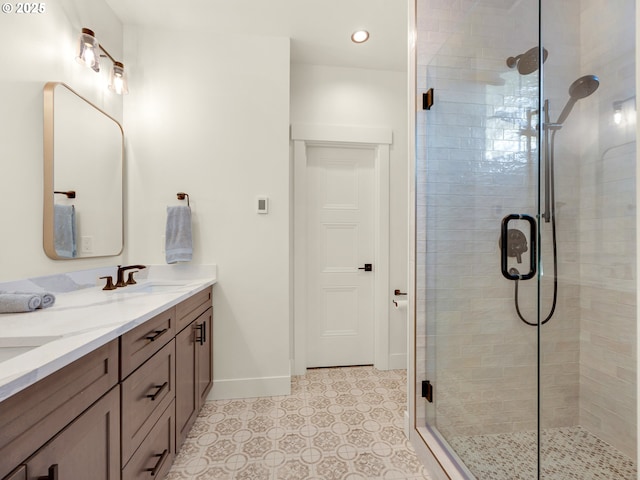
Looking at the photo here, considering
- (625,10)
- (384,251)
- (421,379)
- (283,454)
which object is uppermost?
(625,10)

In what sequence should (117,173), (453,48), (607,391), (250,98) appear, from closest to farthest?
(607,391) < (453,48) < (117,173) < (250,98)

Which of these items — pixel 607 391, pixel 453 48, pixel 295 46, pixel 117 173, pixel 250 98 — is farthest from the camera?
pixel 295 46

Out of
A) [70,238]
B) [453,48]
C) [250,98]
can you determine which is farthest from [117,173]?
[453,48]

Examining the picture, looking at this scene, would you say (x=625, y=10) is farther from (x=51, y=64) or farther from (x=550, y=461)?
(x=51, y=64)

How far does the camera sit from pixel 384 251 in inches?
98.0

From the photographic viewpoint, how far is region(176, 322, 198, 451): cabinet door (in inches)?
56.6

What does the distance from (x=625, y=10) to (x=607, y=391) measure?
1.58 meters

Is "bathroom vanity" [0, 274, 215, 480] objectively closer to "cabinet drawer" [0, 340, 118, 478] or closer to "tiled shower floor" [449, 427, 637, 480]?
"cabinet drawer" [0, 340, 118, 478]

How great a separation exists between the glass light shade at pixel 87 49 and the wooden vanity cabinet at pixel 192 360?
142cm

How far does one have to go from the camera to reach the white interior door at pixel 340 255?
2.51 metres

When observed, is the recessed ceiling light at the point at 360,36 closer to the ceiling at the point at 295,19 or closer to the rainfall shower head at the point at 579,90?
the ceiling at the point at 295,19

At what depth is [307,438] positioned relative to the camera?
1.63 meters

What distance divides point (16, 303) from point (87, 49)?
137 centimetres

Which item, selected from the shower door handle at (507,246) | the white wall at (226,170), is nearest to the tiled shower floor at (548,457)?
the shower door handle at (507,246)
